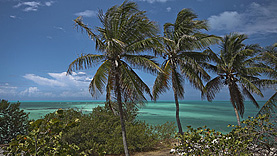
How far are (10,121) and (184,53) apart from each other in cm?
850

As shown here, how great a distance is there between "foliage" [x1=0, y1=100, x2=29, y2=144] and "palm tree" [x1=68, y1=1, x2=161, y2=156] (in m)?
3.54

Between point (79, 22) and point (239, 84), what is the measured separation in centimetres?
984

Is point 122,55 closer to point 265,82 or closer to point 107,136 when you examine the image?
point 107,136

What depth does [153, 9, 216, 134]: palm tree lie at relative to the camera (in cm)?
914

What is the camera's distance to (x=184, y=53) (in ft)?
31.2

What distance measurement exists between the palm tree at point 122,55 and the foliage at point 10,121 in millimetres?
3542

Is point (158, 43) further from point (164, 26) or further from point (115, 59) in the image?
point (164, 26)

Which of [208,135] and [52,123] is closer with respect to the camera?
[52,123]

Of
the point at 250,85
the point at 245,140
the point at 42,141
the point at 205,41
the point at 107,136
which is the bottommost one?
the point at 107,136

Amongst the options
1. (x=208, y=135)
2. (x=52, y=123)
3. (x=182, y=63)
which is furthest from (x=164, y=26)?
(x=52, y=123)

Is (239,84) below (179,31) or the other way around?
below

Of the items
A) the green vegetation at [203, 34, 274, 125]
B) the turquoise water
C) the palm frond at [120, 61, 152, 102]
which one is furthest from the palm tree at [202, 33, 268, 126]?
the palm frond at [120, 61, 152, 102]

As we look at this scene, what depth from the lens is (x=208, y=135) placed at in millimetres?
3523

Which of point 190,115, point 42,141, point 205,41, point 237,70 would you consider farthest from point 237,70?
point 190,115
